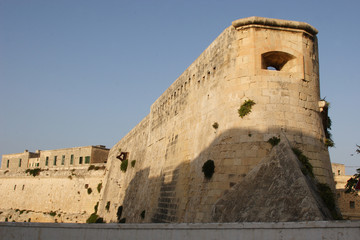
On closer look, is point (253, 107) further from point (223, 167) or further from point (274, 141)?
point (223, 167)

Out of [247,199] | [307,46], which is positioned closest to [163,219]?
[247,199]

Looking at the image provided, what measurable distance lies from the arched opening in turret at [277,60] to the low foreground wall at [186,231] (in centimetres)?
622

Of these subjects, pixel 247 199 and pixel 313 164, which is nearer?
pixel 247 199

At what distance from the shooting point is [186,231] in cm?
614

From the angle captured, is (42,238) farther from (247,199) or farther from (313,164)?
(313,164)

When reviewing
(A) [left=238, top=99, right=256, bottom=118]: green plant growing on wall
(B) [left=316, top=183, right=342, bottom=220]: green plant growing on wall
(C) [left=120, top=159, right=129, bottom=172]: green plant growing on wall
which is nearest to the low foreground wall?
(B) [left=316, top=183, right=342, bottom=220]: green plant growing on wall

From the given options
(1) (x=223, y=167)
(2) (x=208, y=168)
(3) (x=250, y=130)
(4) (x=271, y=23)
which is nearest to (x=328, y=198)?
(3) (x=250, y=130)

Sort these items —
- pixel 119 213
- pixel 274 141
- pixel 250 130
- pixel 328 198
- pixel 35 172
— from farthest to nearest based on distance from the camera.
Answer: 1. pixel 35 172
2. pixel 119 213
3. pixel 250 130
4. pixel 274 141
5. pixel 328 198

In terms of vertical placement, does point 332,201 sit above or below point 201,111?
below

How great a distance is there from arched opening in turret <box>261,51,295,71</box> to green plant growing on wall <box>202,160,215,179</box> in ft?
12.2

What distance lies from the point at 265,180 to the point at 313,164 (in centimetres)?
210

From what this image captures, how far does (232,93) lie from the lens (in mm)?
10641

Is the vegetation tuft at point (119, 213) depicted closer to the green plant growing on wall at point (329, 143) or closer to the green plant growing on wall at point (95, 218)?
the green plant growing on wall at point (95, 218)

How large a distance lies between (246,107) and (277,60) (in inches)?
93.3
